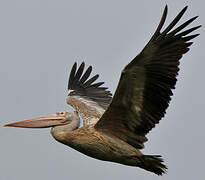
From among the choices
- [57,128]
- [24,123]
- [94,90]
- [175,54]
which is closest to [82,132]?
[57,128]

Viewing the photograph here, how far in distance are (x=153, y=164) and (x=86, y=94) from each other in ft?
16.6

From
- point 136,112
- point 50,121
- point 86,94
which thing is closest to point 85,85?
point 86,94

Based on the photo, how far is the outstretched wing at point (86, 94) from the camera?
1655 cm

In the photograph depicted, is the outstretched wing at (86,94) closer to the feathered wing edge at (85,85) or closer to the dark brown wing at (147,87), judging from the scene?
the feathered wing edge at (85,85)

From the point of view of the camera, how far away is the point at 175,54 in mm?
12797

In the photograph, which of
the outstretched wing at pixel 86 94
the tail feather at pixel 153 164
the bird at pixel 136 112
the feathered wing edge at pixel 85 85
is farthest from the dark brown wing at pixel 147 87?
the feathered wing edge at pixel 85 85

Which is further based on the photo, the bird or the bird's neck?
the bird's neck

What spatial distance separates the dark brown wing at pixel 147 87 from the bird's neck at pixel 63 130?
2.34ft

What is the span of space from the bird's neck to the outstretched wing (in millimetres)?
1692

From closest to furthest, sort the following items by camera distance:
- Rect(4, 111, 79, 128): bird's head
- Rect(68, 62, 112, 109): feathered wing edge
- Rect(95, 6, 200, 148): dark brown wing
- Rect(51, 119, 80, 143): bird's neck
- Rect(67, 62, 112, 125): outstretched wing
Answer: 1. Rect(95, 6, 200, 148): dark brown wing
2. Rect(51, 119, 80, 143): bird's neck
3. Rect(4, 111, 79, 128): bird's head
4. Rect(67, 62, 112, 125): outstretched wing
5. Rect(68, 62, 112, 109): feathered wing edge

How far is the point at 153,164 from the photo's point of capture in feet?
44.0

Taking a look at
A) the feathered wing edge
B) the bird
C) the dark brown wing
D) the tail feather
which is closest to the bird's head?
the bird

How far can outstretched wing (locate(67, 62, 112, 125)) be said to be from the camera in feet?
54.3

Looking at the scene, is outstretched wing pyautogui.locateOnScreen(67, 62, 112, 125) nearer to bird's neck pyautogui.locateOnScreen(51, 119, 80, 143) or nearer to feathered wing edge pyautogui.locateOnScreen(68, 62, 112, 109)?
feathered wing edge pyautogui.locateOnScreen(68, 62, 112, 109)
